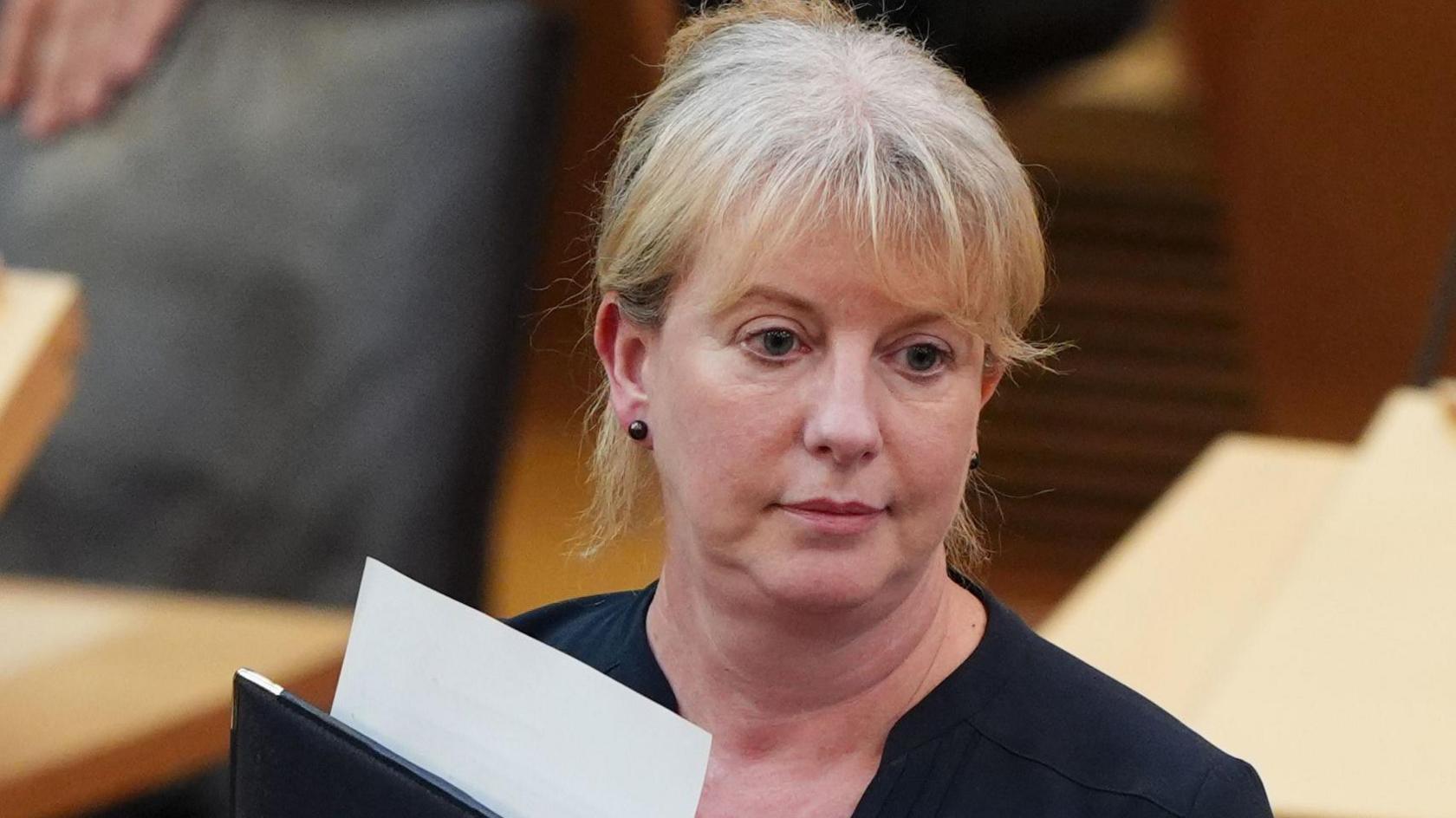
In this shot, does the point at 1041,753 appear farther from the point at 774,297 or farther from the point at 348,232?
the point at 348,232

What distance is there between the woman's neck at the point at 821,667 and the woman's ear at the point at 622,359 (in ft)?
0.29

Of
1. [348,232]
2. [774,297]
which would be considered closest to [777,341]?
[774,297]

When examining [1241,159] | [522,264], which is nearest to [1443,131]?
→ [1241,159]

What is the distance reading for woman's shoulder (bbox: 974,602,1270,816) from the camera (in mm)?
942

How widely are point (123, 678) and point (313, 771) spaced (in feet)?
4.15

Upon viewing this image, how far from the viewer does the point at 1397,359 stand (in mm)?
3133

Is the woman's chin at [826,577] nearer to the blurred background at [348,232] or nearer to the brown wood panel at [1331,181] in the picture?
the blurred background at [348,232]

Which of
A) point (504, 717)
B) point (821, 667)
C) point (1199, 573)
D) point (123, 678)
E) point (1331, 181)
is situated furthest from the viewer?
point (1331, 181)

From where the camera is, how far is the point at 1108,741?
97 centimetres

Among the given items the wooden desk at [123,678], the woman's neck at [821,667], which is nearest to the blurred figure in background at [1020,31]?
the wooden desk at [123,678]

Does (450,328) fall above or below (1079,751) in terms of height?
above

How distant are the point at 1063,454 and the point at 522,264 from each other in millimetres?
1326

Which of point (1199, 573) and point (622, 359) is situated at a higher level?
point (622, 359)

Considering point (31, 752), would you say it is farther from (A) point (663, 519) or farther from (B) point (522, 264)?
(A) point (663, 519)
